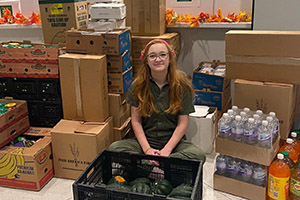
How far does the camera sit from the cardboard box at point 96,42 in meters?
2.46

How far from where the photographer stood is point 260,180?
6.72ft

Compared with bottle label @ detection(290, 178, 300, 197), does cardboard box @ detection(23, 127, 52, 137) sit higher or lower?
higher

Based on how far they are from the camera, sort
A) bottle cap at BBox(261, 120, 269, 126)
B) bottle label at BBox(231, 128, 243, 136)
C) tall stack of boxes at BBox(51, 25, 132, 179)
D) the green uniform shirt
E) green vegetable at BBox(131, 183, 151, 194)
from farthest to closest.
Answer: tall stack of boxes at BBox(51, 25, 132, 179) < the green uniform shirt < bottle label at BBox(231, 128, 243, 136) < bottle cap at BBox(261, 120, 269, 126) < green vegetable at BBox(131, 183, 151, 194)

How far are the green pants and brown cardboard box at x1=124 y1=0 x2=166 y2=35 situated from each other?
1.39m

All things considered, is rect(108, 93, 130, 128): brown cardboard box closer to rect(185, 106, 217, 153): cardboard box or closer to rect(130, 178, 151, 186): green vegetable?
rect(185, 106, 217, 153): cardboard box

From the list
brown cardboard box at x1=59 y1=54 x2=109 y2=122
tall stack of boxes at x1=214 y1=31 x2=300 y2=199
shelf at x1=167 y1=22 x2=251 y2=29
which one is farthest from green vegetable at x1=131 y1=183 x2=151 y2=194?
shelf at x1=167 y1=22 x2=251 y2=29

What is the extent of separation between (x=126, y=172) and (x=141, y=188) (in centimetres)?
23

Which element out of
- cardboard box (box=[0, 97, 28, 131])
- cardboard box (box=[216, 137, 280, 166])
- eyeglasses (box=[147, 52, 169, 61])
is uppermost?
eyeglasses (box=[147, 52, 169, 61])

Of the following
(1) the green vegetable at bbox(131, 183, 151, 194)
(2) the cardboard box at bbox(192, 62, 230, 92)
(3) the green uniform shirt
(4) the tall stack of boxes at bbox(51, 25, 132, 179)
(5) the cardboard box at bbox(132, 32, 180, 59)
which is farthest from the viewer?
(5) the cardboard box at bbox(132, 32, 180, 59)

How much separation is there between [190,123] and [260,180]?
78 centimetres

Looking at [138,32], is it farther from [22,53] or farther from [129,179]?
[129,179]

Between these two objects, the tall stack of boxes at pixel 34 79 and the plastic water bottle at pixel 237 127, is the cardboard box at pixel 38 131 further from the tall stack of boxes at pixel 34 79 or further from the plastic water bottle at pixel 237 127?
the plastic water bottle at pixel 237 127

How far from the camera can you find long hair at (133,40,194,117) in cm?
221

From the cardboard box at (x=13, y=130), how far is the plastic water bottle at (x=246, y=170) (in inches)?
67.1
